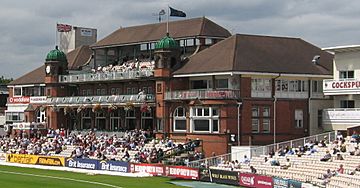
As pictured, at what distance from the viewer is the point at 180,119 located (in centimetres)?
6981

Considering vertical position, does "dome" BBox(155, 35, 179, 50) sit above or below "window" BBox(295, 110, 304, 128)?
above

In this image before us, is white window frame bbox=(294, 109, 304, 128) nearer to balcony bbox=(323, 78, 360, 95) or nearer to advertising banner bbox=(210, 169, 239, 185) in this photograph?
balcony bbox=(323, 78, 360, 95)

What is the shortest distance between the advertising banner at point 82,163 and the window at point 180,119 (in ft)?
26.9

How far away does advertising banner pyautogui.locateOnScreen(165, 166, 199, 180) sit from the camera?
186 ft

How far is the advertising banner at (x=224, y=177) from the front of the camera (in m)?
52.2

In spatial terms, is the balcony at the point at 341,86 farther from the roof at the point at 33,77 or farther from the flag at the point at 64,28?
the flag at the point at 64,28

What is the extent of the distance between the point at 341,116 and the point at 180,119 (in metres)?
14.9

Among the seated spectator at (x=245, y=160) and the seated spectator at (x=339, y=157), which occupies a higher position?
the seated spectator at (x=339, y=157)

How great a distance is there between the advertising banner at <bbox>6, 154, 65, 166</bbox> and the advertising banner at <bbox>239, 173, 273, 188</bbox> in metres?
25.3

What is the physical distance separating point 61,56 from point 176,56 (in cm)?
2047

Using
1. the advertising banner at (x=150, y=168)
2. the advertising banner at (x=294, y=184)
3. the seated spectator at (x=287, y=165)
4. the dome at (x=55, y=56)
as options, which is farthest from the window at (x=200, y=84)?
the advertising banner at (x=294, y=184)

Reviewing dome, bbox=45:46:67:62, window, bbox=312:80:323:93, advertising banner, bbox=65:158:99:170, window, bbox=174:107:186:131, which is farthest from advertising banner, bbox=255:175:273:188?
dome, bbox=45:46:67:62

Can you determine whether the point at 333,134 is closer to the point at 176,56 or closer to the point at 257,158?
the point at 257,158

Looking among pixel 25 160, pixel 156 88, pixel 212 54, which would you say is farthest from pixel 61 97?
Result: pixel 212 54
